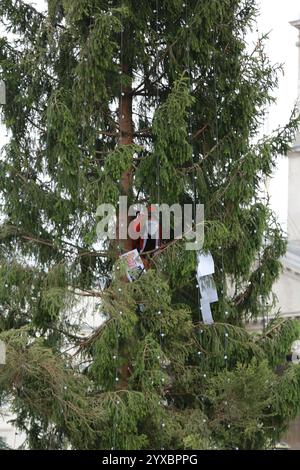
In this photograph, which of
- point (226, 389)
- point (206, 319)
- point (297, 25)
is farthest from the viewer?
point (297, 25)

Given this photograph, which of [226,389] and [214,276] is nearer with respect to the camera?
[226,389]

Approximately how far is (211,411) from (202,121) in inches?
135

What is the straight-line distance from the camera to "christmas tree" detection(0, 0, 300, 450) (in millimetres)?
11203

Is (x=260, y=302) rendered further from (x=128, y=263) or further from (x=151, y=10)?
(x=151, y=10)

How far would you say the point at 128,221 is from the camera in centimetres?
1217

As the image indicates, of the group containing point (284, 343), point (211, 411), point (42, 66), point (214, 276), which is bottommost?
point (211, 411)

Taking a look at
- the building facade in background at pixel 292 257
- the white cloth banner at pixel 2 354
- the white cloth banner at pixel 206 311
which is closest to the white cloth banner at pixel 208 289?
the white cloth banner at pixel 206 311

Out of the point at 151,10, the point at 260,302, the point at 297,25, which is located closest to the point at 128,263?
the point at 260,302

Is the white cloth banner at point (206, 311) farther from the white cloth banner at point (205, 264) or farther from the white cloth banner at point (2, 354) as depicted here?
the white cloth banner at point (2, 354)

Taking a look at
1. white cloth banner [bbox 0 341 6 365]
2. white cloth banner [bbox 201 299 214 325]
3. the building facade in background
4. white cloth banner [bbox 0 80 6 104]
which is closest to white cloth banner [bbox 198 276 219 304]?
white cloth banner [bbox 201 299 214 325]

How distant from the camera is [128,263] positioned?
11703 mm

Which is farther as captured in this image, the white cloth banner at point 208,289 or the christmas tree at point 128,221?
the white cloth banner at point 208,289

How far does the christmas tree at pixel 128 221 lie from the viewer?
1120 cm

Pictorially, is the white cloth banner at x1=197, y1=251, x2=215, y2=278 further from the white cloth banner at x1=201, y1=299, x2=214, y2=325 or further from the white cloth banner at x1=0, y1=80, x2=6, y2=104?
the white cloth banner at x1=0, y1=80, x2=6, y2=104
